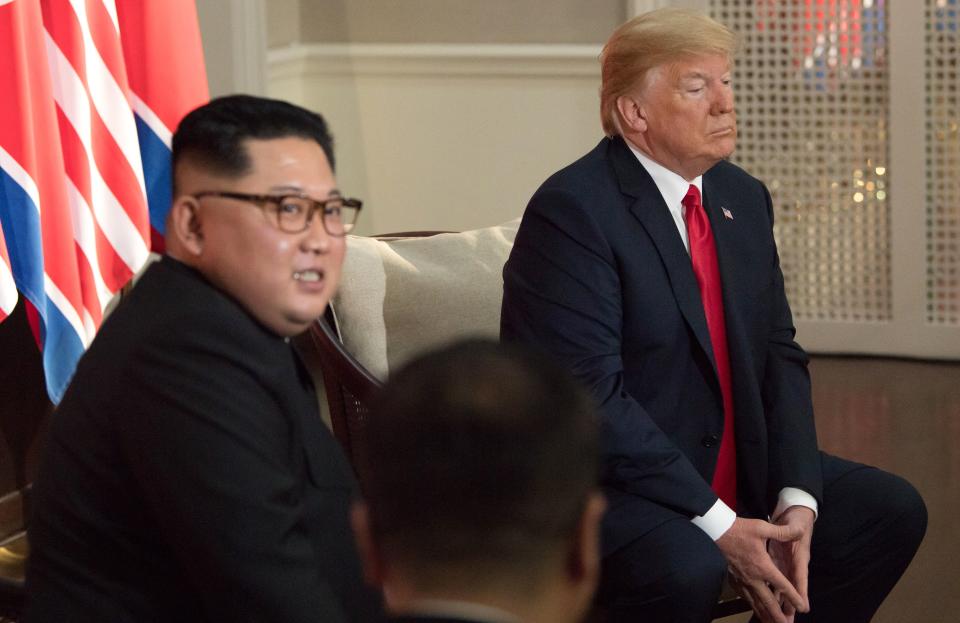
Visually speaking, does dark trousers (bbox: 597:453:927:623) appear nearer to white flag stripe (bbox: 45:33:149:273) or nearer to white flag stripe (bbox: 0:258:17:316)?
white flag stripe (bbox: 0:258:17:316)

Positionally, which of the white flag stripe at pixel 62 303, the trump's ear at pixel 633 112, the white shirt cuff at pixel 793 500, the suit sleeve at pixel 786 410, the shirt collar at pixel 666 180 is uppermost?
the trump's ear at pixel 633 112

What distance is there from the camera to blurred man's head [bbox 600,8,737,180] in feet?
7.82

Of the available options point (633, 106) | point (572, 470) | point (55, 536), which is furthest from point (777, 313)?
point (572, 470)

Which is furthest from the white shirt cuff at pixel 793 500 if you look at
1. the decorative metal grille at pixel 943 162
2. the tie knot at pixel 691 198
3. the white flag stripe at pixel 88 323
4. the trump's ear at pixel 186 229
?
the decorative metal grille at pixel 943 162

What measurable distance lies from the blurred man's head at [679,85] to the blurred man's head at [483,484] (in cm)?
140

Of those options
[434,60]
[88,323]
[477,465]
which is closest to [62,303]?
[88,323]

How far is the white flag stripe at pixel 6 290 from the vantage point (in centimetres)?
279

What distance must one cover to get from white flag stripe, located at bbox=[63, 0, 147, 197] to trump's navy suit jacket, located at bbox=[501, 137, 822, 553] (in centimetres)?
113

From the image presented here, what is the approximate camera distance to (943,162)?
5223 mm

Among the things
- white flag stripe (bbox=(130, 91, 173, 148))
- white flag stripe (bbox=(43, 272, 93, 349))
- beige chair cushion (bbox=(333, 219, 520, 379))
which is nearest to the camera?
beige chair cushion (bbox=(333, 219, 520, 379))

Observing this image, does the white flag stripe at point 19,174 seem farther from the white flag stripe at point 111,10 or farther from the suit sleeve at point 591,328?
the suit sleeve at point 591,328

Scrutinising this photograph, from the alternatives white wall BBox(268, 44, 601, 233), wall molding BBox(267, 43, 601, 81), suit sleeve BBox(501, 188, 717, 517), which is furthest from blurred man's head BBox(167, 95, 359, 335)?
white wall BBox(268, 44, 601, 233)

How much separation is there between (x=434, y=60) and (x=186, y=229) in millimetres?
4011

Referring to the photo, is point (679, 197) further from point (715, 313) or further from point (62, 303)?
point (62, 303)
